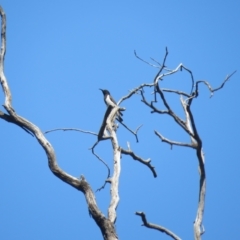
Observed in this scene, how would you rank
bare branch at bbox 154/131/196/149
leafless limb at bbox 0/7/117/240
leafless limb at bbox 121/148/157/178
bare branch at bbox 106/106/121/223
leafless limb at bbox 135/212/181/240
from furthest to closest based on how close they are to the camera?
bare branch at bbox 154/131/196/149
leafless limb at bbox 121/148/157/178
leafless limb at bbox 135/212/181/240
bare branch at bbox 106/106/121/223
leafless limb at bbox 0/7/117/240

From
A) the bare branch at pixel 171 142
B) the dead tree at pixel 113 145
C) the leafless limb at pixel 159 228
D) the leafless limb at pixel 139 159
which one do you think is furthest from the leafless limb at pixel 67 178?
the bare branch at pixel 171 142

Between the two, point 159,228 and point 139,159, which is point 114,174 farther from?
point 159,228

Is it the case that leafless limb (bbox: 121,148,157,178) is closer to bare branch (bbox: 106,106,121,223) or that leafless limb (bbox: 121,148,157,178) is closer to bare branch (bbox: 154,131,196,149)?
bare branch (bbox: 106,106,121,223)

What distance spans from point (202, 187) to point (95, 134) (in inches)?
52.6

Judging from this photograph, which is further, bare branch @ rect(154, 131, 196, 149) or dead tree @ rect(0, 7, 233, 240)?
bare branch @ rect(154, 131, 196, 149)

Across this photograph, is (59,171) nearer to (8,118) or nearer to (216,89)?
(8,118)

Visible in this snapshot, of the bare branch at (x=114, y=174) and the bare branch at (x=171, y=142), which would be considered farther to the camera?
the bare branch at (x=171, y=142)

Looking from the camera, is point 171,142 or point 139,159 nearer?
point 139,159

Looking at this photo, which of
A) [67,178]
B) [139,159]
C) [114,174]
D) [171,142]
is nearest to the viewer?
[67,178]

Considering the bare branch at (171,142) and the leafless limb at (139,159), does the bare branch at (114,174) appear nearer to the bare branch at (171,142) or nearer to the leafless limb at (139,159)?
the leafless limb at (139,159)

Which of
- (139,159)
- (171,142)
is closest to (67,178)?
(139,159)

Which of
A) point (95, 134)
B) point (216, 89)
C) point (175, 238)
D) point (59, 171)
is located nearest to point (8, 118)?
point (59, 171)

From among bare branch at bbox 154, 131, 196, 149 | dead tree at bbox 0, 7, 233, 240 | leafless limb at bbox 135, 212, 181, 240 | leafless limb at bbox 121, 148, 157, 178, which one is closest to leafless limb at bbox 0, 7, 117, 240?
dead tree at bbox 0, 7, 233, 240

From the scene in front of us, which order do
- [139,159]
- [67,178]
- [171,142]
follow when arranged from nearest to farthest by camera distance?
[67,178], [139,159], [171,142]
